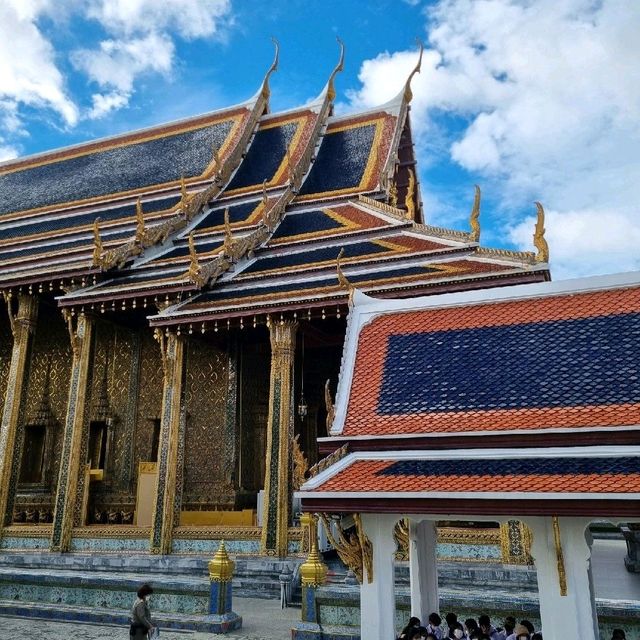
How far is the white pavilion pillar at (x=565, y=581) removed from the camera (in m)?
3.94

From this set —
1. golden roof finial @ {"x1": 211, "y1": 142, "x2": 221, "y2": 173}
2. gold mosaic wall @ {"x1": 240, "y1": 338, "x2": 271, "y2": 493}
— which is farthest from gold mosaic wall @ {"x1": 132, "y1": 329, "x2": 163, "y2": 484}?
golden roof finial @ {"x1": 211, "y1": 142, "x2": 221, "y2": 173}

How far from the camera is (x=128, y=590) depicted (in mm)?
7832

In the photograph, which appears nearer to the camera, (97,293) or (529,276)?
(529,276)

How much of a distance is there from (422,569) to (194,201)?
1177 cm

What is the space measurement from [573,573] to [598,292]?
8.57 ft

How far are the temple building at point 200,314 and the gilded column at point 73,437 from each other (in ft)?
0.09

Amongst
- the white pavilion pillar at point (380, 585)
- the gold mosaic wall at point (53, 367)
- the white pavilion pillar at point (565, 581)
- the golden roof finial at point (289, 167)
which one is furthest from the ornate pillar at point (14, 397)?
the white pavilion pillar at point (565, 581)

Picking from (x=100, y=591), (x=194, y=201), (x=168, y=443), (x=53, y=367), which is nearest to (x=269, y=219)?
(x=194, y=201)

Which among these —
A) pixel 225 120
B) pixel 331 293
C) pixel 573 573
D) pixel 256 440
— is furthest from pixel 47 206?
pixel 573 573

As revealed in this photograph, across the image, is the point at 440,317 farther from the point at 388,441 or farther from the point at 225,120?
the point at 225,120

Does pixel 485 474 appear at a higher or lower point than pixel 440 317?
lower

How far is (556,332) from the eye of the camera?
5383 millimetres

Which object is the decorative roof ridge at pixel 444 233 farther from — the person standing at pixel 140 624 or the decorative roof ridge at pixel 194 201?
the person standing at pixel 140 624

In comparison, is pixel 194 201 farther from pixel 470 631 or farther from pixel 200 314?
pixel 470 631
